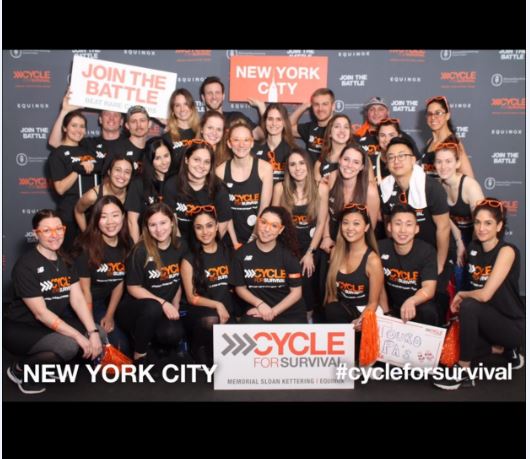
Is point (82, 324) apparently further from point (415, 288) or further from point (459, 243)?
point (459, 243)

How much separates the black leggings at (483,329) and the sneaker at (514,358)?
9 cm

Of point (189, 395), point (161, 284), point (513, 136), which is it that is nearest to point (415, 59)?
point (513, 136)

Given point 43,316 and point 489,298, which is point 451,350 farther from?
point 43,316

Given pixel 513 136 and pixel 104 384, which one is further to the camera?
pixel 513 136

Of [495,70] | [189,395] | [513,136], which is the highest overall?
[495,70]

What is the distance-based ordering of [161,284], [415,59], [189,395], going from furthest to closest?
[415,59] < [161,284] < [189,395]

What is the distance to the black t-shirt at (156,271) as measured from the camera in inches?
149

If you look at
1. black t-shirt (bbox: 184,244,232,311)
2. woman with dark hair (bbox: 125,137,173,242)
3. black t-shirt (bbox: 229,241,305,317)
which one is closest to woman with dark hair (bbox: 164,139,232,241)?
woman with dark hair (bbox: 125,137,173,242)

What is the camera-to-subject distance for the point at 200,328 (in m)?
3.74

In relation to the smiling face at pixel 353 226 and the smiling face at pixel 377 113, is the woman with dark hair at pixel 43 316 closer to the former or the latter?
the smiling face at pixel 353 226

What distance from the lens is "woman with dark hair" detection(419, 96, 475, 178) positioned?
4293 millimetres

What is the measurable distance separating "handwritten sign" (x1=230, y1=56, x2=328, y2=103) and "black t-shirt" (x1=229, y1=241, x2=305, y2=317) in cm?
131

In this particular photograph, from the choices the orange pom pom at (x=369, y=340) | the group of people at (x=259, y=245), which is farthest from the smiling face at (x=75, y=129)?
the orange pom pom at (x=369, y=340)

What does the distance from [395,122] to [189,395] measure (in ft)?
7.28
